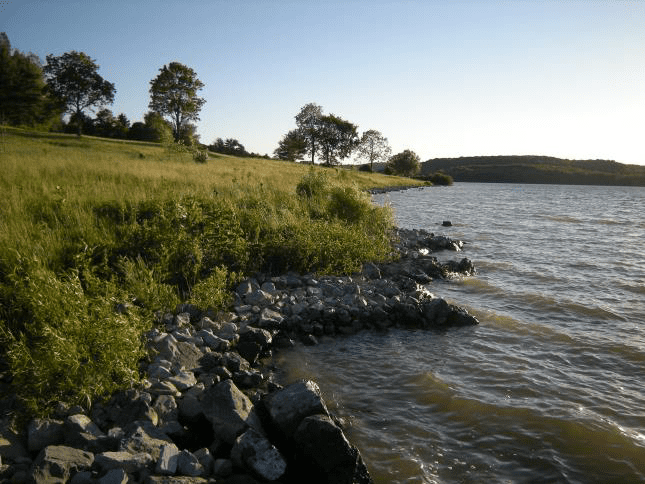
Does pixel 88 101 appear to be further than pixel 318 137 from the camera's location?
No

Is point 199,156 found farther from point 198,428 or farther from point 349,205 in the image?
point 198,428

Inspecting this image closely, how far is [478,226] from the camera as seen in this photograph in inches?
1103

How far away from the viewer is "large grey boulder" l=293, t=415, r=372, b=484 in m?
4.60

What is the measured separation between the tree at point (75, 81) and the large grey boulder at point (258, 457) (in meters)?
56.8

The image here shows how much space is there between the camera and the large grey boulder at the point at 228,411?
5.14m

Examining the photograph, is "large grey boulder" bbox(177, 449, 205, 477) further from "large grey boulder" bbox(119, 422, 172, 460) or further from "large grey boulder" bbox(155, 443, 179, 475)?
"large grey boulder" bbox(119, 422, 172, 460)

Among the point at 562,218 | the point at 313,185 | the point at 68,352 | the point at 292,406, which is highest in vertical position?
the point at 313,185

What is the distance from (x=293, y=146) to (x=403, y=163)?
29893 millimetres

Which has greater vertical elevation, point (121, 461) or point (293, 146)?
point (293, 146)

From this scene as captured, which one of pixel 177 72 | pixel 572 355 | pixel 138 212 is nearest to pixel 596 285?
pixel 572 355

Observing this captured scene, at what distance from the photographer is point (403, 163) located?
9956 cm

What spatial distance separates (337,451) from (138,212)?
8.87 meters

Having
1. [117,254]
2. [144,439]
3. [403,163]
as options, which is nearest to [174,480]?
[144,439]

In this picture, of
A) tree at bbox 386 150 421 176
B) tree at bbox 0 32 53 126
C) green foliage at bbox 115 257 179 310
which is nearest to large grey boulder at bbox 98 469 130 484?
green foliage at bbox 115 257 179 310
